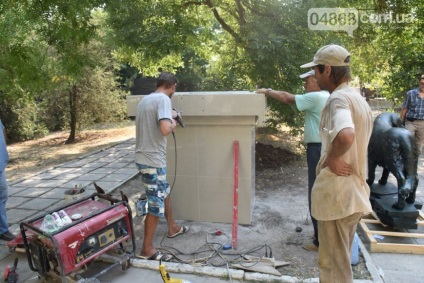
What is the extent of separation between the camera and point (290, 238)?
12.1 feet

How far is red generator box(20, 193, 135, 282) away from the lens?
8.45 feet

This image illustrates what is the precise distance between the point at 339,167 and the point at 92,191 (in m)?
4.62

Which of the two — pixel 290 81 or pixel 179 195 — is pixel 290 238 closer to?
pixel 179 195

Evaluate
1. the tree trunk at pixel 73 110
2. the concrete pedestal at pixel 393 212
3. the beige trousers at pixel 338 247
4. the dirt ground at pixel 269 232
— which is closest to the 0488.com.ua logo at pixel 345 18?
the dirt ground at pixel 269 232

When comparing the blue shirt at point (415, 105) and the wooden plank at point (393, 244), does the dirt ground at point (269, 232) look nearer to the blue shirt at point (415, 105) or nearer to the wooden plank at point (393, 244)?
the wooden plank at point (393, 244)

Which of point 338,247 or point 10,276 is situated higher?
point 338,247

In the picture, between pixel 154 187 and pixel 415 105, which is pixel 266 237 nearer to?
pixel 154 187

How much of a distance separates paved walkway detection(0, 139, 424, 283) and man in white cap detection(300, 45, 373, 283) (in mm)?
834

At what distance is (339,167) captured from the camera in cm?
202

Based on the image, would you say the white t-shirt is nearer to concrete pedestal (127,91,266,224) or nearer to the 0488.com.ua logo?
concrete pedestal (127,91,266,224)

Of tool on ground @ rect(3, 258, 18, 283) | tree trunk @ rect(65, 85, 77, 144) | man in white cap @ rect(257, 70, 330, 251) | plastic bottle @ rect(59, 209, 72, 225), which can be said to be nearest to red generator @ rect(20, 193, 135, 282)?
plastic bottle @ rect(59, 209, 72, 225)

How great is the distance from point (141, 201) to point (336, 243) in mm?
2226

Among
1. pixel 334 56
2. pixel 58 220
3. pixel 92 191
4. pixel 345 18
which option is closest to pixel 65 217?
pixel 58 220

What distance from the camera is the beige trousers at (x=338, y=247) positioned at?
2.15 meters
